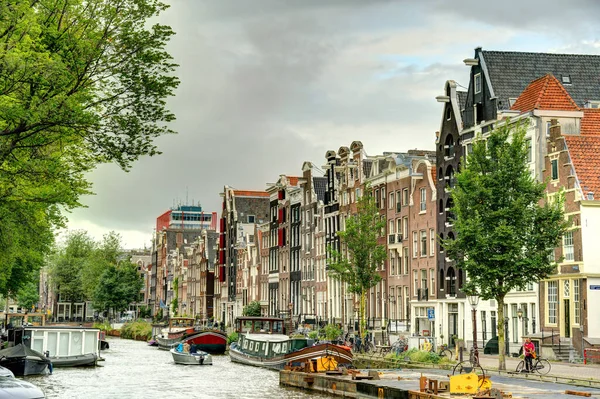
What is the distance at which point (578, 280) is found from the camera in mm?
56406

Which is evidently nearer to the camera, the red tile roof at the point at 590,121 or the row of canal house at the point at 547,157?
the row of canal house at the point at 547,157

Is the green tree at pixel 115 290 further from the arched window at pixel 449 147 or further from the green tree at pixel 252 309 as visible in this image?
the arched window at pixel 449 147

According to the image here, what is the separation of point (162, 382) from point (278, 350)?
13750mm

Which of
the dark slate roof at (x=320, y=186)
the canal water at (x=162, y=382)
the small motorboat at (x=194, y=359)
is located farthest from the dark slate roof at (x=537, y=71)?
the dark slate roof at (x=320, y=186)

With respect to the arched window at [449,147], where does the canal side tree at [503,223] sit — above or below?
below

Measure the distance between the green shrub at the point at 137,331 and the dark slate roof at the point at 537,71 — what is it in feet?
254

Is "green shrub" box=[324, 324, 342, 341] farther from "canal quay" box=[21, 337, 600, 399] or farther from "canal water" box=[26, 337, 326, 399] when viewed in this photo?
"canal quay" box=[21, 337, 600, 399]

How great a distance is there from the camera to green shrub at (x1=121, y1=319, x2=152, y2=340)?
135 m

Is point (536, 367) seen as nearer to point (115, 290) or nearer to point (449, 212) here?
point (449, 212)

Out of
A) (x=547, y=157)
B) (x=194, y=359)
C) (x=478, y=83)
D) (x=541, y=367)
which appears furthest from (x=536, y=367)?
(x=194, y=359)

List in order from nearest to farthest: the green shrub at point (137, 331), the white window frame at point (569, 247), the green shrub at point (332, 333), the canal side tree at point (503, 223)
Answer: the canal side tree at point (503, 223) < the white window frame at point (569, 247) < the green shrub at point (332, 333) < the green shrub at point (137, 331)

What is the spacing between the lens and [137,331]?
141 meters

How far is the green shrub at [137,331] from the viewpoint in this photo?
13500cm

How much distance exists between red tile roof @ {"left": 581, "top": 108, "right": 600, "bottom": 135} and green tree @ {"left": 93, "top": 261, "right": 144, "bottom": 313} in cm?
12520
